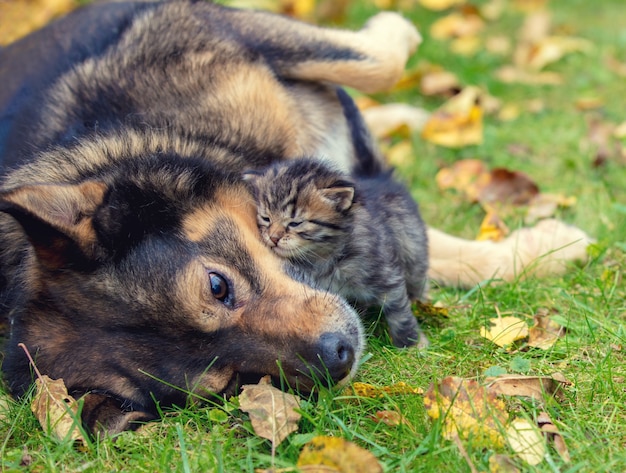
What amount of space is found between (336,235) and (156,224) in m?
0.81

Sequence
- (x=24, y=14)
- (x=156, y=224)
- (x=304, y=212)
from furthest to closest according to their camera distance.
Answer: (x=24, y=14) < (x=304, y=212) < (x=156, y=224)

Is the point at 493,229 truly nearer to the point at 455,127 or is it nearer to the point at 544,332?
the point at 544,332

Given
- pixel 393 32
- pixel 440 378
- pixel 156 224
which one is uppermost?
pixel 156 224

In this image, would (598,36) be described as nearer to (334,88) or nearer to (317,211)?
(334,88)

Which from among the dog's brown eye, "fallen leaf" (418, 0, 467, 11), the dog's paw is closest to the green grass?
the dog's brown eye

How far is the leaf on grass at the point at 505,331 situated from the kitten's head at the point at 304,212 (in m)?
0.80

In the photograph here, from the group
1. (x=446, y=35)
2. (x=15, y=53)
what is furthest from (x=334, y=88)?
(x=446, y=35)

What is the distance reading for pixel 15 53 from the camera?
500cm

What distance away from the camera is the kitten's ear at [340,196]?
3479mm

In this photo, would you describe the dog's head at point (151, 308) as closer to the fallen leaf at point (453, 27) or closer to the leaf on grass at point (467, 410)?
the leaf on grass at point (467, 410)

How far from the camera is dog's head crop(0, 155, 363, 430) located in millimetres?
3004

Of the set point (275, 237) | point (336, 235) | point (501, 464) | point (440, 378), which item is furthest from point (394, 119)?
point (501, 464)

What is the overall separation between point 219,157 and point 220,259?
30.5 inches

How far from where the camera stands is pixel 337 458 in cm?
266
